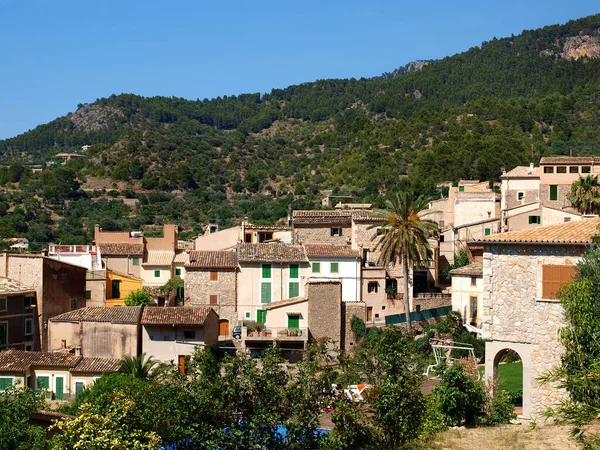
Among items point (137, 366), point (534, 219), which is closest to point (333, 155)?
point (534, 219)

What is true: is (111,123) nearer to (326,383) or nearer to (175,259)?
(175,259)

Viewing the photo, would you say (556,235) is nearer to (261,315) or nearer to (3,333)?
(261,315)

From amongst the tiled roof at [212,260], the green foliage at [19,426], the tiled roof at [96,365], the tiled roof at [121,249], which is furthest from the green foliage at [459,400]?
the tiled roof at [121,249]

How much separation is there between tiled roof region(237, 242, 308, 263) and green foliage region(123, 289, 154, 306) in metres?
6.74

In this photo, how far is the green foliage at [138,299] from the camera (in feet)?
160

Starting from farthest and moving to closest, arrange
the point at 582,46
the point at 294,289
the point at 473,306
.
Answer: the point at 582,46 < the point at 294,289 < the point at 473,306

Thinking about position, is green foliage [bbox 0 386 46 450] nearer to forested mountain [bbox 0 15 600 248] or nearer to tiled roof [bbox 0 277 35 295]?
tiled roof [bbox 0 277 35 295]

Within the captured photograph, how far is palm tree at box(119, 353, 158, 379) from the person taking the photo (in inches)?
1455

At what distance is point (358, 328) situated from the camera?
136 ft

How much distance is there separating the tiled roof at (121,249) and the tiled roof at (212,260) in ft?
34.7

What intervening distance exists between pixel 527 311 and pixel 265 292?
927 inches

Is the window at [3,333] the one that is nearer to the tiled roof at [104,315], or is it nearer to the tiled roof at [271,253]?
the tiled roof at [104,315]

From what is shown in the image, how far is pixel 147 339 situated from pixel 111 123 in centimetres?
14682

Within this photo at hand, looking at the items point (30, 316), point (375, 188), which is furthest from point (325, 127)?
point (30, 316)
